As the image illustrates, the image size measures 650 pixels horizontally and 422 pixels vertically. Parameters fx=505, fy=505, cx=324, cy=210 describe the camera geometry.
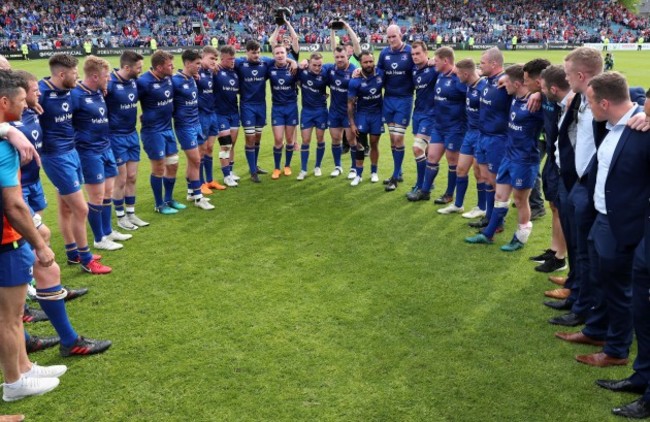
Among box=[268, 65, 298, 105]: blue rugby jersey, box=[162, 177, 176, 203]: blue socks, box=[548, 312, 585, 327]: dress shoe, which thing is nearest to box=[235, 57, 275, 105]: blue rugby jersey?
box=[268, 65, 298, 105]: blue rugby jersey

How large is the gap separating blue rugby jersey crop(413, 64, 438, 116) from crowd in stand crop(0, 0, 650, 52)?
32.8m

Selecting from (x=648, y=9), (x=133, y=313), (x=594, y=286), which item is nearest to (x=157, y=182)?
(x=133, y=313)

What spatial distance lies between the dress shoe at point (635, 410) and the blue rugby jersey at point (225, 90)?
7.77 metres

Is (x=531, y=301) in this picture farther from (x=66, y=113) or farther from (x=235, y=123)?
(x=235, y=123)

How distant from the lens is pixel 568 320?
501 cm

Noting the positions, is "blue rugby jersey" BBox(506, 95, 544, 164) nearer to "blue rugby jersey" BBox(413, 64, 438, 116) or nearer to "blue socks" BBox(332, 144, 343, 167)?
"blue rugby jersey" BBox(413, 64, 438, 116)

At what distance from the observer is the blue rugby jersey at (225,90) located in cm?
924

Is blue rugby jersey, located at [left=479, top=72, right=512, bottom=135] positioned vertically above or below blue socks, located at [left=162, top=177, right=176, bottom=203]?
above

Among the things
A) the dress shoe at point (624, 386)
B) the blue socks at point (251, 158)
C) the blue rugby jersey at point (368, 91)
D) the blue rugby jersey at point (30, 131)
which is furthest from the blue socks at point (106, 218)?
the dress shoe at point (624, 386)

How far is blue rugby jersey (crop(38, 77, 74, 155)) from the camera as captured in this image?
573 cm

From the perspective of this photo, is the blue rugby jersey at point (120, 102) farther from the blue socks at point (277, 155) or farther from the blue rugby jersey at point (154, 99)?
the blue socks at point (277, 155)

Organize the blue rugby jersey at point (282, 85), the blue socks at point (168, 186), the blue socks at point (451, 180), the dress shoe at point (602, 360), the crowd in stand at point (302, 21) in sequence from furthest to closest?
the crowd in stand at point (302, 21)
the blue rugby jersey at point (282, 85)
the blue socks at point (451, 180)
the blue socks at point (168, 186)
the dress shoe at point (602, 360)

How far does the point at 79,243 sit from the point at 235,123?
430cm

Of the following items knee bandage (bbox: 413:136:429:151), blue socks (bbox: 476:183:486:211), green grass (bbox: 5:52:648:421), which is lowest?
green grass (bbox: 5:52:648:421)
